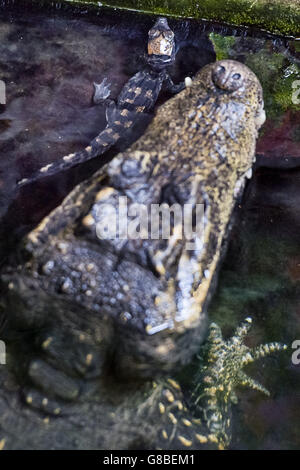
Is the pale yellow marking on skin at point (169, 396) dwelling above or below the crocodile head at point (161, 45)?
below

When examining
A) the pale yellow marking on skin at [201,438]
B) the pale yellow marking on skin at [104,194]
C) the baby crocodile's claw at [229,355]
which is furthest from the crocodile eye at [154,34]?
the pale yellow marking on skin at [201,438]

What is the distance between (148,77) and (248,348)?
2.42m

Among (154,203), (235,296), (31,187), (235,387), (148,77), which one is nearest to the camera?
(154,203)

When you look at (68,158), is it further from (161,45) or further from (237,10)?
(237,10)

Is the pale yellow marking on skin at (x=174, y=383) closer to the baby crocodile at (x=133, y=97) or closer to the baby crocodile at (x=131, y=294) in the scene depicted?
the baby crocodile at (x=131, y=294)

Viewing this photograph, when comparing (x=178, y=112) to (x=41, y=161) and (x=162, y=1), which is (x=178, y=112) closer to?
(x=41, y=161)

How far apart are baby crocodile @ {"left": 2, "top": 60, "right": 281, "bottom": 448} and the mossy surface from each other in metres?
2.02

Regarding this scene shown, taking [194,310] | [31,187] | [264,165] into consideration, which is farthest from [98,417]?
[264,165]

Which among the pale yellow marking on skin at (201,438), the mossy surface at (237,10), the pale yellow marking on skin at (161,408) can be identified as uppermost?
the mossy surface at (237,10)

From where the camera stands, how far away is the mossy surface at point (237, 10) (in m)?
4.29

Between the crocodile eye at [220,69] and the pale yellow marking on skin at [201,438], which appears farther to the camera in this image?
the crocodile eye at [220,69]

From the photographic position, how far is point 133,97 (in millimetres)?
3963

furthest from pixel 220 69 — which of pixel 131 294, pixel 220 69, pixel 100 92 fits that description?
pixel 131 294

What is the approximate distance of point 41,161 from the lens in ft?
11.7
